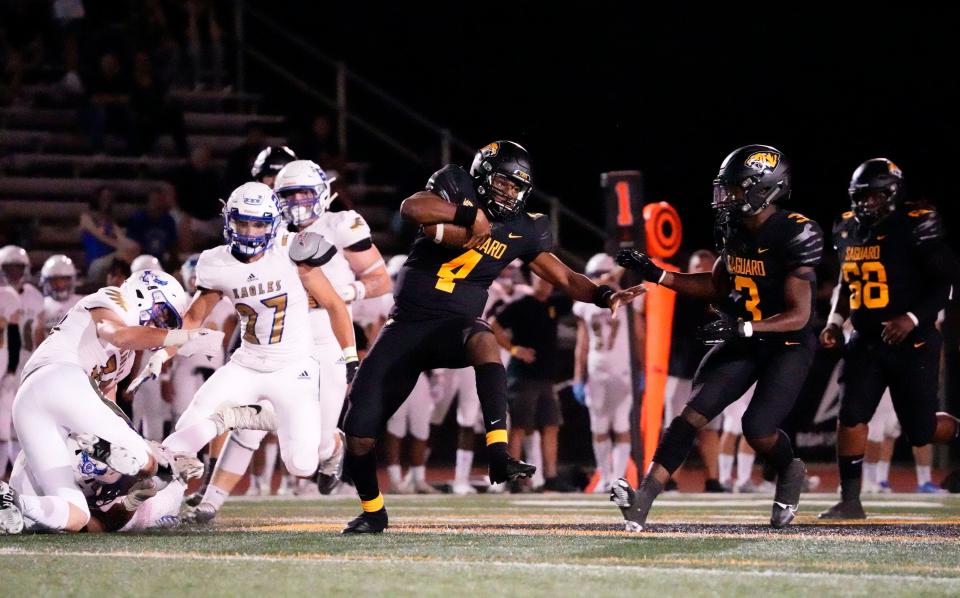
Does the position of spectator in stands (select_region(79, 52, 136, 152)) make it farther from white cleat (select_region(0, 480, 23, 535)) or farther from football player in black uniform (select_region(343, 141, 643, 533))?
white cleat (select_region(0, 480, 23, 535))

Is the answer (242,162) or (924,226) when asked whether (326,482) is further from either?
(242,162)

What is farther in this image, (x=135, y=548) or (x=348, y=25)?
(x=348, y=25)

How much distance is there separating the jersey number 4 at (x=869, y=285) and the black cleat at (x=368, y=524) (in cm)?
298

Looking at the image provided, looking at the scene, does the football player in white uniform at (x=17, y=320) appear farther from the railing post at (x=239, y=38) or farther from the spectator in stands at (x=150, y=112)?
the railing post at (x=239, y=38)

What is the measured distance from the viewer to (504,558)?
5.72m

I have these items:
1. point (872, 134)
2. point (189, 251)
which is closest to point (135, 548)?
point (189, 251)

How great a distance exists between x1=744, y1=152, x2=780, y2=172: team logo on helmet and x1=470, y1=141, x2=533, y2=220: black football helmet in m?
1.15

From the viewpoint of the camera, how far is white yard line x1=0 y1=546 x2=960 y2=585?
5184 mm

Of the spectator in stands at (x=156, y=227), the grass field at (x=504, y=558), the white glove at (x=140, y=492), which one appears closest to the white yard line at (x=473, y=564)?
the grass field at (x=504, y=558)

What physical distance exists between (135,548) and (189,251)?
7833 mm

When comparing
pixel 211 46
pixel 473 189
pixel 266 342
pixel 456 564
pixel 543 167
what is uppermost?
pixel 211 46

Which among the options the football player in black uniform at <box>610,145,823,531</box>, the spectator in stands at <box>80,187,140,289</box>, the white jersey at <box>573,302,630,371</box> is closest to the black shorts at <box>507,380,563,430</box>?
the white jersey at <box>573,302,630,371</box>

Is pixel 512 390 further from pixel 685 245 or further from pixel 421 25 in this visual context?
pixel 421 25

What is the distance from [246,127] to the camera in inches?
647
